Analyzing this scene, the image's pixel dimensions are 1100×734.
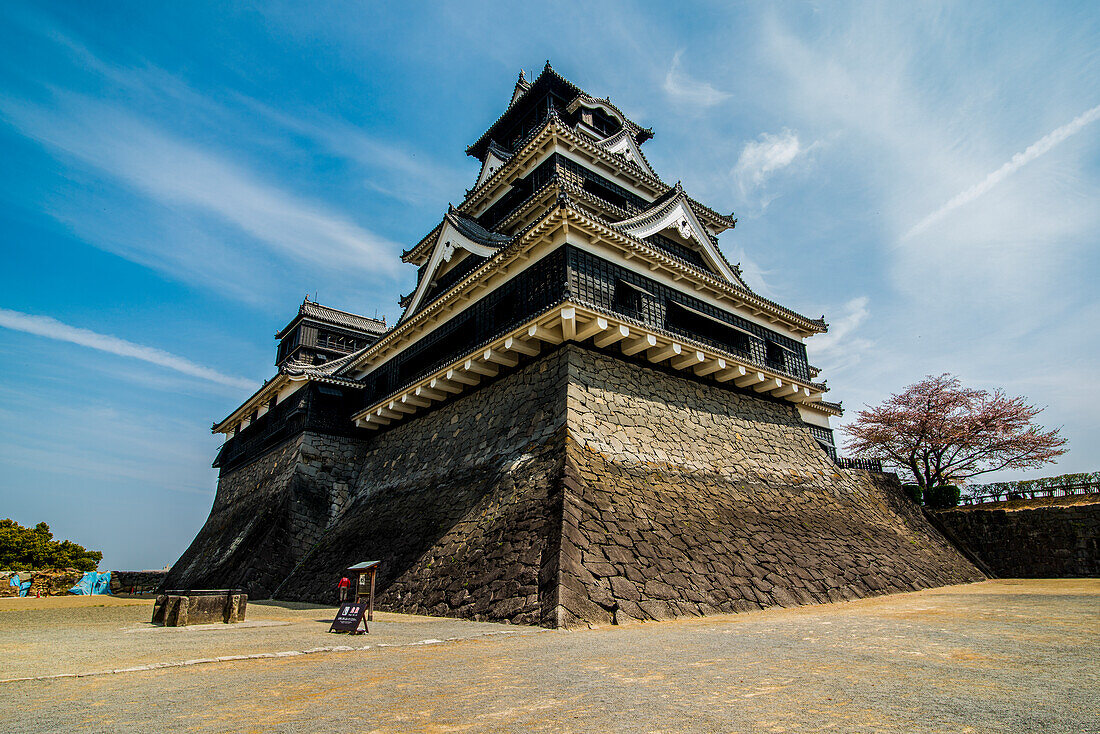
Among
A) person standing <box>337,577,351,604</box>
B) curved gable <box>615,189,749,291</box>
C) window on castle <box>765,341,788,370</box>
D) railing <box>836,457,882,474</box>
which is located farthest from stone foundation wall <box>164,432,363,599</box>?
railing <box>836,457,882,474</box>

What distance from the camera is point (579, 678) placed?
400cm

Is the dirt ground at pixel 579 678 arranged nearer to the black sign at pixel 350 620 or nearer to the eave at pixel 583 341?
the black sign at pixel 350 620

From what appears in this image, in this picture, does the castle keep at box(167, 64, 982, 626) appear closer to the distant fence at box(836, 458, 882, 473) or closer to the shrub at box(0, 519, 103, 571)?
the distant fence at box(836, 458, 882, 473)

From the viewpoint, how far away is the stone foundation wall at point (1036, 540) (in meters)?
15.6

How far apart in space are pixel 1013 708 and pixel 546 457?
796 cm

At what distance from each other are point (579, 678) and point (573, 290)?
8.94 m

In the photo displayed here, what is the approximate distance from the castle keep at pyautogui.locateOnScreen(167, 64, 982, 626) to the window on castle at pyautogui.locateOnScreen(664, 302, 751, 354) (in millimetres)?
67

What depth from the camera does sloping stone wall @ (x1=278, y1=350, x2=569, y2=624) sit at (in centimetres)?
859

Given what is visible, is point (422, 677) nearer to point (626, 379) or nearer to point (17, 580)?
point (626, 379)

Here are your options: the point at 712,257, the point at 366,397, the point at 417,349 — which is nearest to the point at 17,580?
the point at 366,397

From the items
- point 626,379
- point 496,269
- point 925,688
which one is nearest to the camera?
point 925,688

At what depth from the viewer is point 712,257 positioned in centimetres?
1678

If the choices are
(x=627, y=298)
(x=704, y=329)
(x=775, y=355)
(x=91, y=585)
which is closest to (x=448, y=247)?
(x=627, y=298)

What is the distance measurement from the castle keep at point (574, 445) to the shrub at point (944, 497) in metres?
3.74
